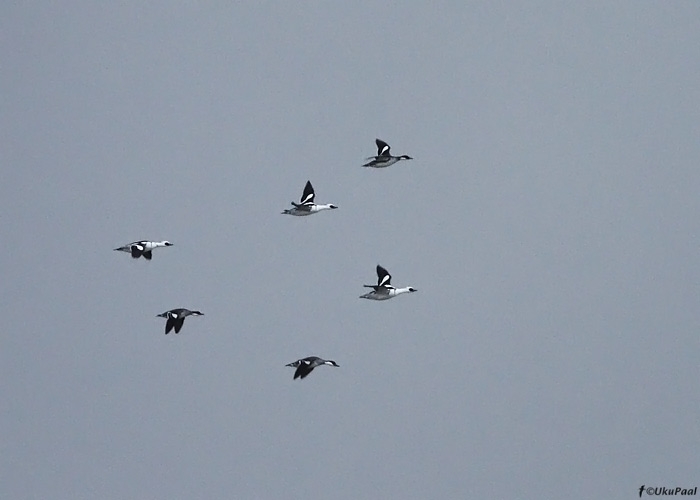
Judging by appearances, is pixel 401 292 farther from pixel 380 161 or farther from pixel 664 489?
pixel 664 489

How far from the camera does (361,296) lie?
72.2 meters

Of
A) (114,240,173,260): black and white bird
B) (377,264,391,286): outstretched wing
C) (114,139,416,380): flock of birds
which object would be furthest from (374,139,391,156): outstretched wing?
(114,240,173,260): black and white bird

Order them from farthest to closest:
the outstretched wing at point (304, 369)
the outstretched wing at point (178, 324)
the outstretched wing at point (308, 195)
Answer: the outstretched wing at point (308, 195) → the outstretched wing at point (178, 324) → the outstretched wing at point (304, 369)

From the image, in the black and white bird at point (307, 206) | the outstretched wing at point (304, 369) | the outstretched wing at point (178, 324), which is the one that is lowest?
the outstretched wing at point (304, 369)

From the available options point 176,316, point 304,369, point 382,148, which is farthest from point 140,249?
point 382,148

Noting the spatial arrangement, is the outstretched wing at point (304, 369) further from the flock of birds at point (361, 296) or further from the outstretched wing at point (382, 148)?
the outstretched wing at point (382, 148)

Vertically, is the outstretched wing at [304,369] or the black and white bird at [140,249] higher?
the black and white bird at [140,249]

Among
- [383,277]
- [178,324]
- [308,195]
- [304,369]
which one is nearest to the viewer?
[304,369]

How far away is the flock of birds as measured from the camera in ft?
226

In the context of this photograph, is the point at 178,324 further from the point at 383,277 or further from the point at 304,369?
the point at 383,277

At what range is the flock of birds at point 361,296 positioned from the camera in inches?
2712

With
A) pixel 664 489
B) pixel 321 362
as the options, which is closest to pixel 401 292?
pixel 321 362

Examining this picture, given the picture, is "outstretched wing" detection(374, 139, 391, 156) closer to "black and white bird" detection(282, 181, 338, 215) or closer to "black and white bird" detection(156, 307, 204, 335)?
"black and white bird" detection(282, 181, 338, 215)

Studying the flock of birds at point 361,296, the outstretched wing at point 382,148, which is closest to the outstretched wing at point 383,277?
the flock of birds at point 361,296
